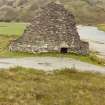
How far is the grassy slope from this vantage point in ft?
79.5

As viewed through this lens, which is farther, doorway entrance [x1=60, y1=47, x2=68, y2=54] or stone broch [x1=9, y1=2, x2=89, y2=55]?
doorway entrance [x1=60, y1=47, x2=68, y2=54]

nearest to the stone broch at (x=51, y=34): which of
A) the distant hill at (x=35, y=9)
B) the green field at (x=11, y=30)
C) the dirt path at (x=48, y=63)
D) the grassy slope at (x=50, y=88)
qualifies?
the dirt path at (x=48, y=63)

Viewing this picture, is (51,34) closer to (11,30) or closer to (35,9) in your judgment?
(11,30)

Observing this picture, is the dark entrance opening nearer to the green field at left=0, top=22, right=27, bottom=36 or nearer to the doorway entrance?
the doorway entrance

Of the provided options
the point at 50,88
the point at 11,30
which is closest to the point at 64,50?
the point at 50,88

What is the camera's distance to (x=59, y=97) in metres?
25.0

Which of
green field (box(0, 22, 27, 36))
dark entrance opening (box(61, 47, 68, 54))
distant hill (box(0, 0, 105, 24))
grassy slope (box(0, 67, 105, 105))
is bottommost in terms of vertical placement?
distant hill (box(0, 0, 105, 24))

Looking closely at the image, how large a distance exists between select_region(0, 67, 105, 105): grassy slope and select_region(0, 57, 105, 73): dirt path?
2820mm

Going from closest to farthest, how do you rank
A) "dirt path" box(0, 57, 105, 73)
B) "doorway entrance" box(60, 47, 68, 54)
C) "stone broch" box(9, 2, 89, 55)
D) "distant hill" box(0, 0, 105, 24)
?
"dirt path" box(0, 57, 105, 73), "stone broch" box(9, 2, 89, 55), "doorway entrance" box(60, 47, 68, 54), "distant hill" box(0, 0, 105, 24)

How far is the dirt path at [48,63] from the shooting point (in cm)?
3409

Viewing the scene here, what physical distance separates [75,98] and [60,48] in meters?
16.9

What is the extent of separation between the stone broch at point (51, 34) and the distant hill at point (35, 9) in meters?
82.9

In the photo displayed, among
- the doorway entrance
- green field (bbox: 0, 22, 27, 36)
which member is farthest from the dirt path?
green field (bbox: 0, 22, 27, 36)

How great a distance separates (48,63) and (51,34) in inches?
241
